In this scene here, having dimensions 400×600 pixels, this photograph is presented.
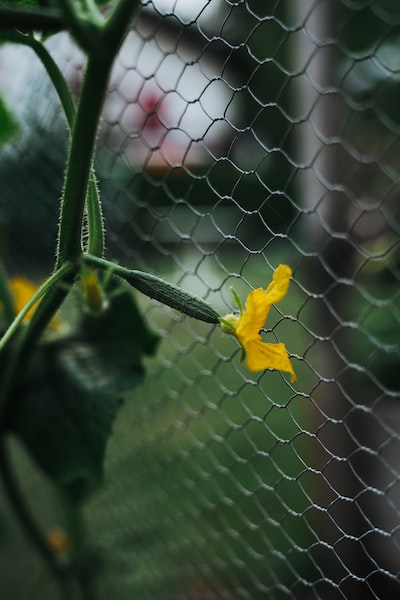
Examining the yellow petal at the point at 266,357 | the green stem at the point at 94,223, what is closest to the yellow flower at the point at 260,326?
the yellow petal at the point at 266,357

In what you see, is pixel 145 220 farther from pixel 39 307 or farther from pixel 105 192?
pixel 39 307

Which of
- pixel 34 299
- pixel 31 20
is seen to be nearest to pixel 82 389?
pixel 34 299

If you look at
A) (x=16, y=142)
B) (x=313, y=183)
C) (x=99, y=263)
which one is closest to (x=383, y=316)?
(x=313, y=183)

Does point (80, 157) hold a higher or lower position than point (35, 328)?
higher

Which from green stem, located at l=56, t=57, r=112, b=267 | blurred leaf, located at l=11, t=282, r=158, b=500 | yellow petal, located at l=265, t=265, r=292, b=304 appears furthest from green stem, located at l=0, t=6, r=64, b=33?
blurred leaf, located at l=11, t=282, r=158, b=500

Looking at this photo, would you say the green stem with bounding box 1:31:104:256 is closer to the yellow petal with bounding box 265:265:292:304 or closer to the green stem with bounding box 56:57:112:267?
the green stem with bounding box 56:57:112:267

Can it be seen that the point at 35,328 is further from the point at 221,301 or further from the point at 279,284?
the point at 221,301
